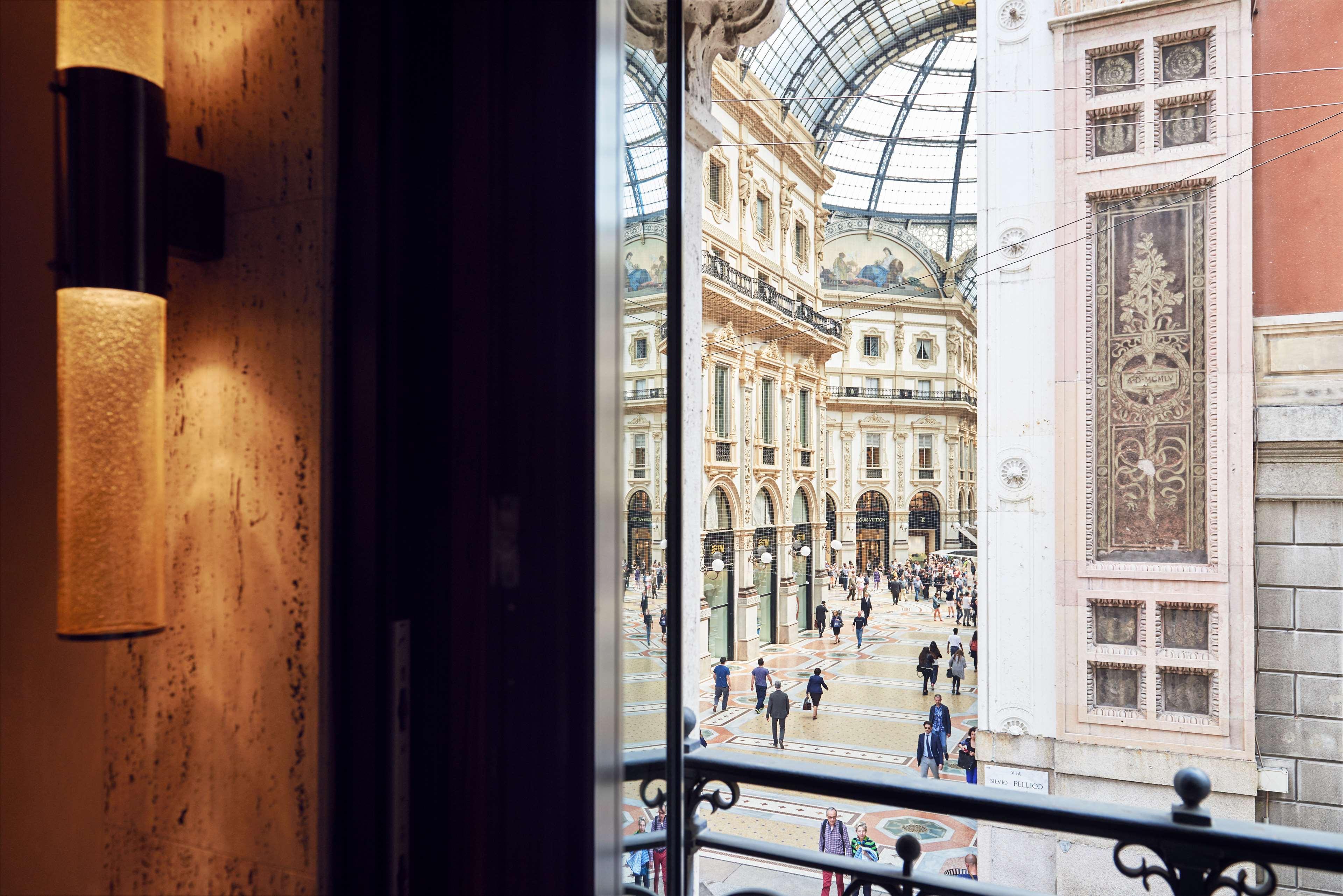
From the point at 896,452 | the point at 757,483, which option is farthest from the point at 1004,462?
the point at 896,452

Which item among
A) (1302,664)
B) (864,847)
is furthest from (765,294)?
(1302,664)

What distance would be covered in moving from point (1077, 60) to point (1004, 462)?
2.94 metres

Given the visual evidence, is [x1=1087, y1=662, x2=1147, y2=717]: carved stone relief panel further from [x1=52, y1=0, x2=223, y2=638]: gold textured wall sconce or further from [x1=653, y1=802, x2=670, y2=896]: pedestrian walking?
[x1=52, y1=0, x2=223, y2=638]: gold textured wall sconce

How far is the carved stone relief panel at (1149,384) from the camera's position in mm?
4770

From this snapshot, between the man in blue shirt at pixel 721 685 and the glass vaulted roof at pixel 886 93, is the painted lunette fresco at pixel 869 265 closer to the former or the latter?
the glass vaulted roof at pixel 886 93

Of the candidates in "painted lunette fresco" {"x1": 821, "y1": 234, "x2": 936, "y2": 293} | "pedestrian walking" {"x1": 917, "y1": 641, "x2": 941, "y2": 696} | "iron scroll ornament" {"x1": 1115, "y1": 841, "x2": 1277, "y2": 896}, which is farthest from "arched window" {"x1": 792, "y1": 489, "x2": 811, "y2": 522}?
"iron scroll ornament" {"x1": 1115, "y1": 841, "x2": 1277, "y2": 896}

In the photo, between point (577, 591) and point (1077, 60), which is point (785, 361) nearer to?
point (1077, 60)

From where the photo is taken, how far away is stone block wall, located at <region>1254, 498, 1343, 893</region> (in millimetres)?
4336

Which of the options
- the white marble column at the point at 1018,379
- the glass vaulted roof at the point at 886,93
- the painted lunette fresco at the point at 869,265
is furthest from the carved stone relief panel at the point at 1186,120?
the painted lunette fresco at the point at 869,265

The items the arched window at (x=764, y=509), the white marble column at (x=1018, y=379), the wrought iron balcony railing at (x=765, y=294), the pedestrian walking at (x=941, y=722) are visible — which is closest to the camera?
the white marble column at (x=1018, y=379)

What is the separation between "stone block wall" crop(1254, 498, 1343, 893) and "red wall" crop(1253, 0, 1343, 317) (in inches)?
52.8

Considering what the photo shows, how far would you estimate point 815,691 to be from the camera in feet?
34.2

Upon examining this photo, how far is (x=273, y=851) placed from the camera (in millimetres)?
767

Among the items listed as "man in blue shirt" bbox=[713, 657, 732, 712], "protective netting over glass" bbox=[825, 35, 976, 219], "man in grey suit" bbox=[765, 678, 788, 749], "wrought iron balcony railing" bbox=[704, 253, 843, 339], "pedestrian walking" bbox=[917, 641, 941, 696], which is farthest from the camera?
"protective netting over glass" bbox=[825, 35, 976, 219]
